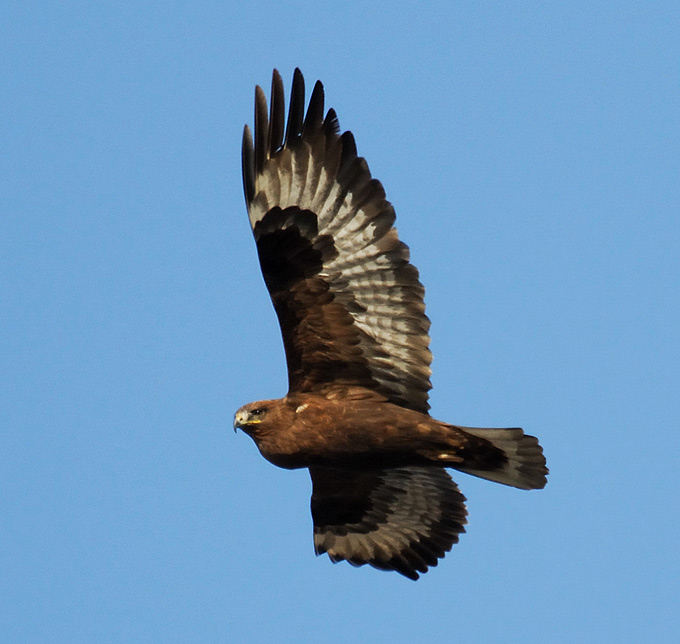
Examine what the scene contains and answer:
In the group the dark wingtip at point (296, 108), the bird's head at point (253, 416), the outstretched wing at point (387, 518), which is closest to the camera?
the dark wingtip at point (296, 108)

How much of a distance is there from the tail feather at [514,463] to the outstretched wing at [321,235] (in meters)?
1.02

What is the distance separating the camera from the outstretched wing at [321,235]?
1030 cm

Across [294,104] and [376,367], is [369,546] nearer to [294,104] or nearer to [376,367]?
[376,367]

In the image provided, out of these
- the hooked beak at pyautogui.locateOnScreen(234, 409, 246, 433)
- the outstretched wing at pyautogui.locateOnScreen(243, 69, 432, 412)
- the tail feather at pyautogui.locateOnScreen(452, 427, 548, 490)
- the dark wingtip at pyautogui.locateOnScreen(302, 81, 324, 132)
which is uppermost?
the dark wingtip at pyautogui.locateOnScreen(302, 81, 324, 132)

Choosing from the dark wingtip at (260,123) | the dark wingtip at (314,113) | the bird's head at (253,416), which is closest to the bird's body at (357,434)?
the bird's head at (253,416)

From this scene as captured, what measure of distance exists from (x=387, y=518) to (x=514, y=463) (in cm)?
173

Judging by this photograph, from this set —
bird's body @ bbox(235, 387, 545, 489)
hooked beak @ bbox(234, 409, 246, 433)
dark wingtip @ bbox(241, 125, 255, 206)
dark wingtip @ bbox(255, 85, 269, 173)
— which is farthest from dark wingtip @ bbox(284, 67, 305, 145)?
hooked beak @ bbox(234, 409, 246, 433)

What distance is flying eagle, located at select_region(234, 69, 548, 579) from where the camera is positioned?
407 inches

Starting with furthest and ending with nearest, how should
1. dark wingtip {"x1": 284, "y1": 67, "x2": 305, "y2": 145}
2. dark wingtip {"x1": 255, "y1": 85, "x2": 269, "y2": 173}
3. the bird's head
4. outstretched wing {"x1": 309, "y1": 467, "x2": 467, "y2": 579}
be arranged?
outstretched wing {"x1": 309, "y1": 467, "x2": 467, "y2": 579}, the bird's head, dark wingtip {"x1": 255, "y1": 85, "x2": 269, "y2": 173}, dark wingtip {"x1": 284, "y1": 67, "x2": 305, "y2": 145}

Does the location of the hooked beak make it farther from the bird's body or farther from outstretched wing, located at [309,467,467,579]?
outstretched wing, located at [309,467,467,579]

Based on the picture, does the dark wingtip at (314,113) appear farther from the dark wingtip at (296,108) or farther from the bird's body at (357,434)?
the bird's body at (357,434)

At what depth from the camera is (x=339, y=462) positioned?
10.5 meters

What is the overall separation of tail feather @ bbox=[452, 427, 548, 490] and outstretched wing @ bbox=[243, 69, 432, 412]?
102 centimetres

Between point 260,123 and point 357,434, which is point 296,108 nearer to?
point 260,123
